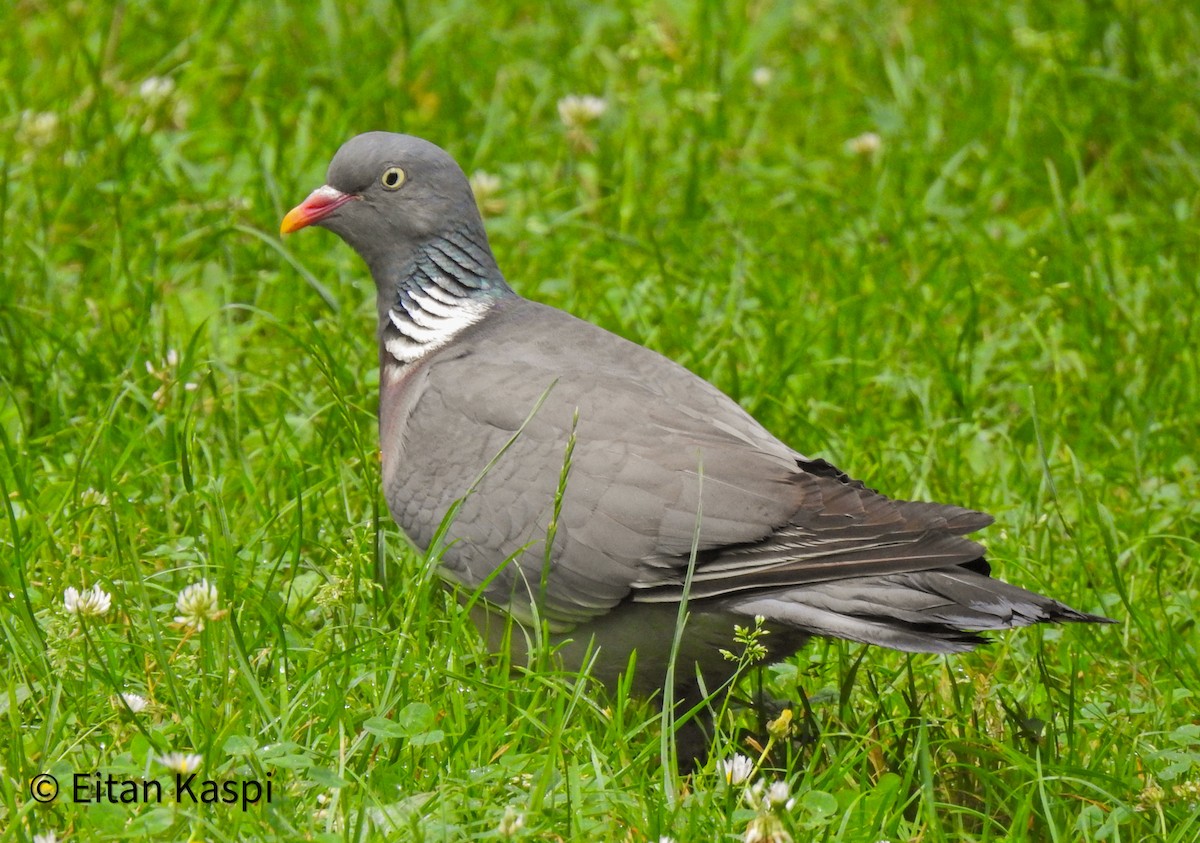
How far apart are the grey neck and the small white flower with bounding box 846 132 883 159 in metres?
2.61

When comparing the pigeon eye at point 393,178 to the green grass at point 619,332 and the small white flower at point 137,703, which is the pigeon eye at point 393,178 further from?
the small white flower at point 137,703

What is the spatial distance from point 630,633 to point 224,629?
2.78ft

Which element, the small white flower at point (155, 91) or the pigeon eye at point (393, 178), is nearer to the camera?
the pigeon eye at point (393, 178)

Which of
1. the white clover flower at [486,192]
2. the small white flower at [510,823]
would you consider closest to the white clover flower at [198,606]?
the small white flower at [510,823]

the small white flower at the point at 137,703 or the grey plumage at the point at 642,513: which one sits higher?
the grey plumage at the point at 642,513

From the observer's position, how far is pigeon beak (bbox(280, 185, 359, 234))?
13.6ft

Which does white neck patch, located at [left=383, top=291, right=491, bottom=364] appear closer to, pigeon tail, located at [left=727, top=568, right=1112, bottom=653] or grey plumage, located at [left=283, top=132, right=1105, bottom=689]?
grey plumage, located at [left=283, top=132, right=1105, bottom=689]

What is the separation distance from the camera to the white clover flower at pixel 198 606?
10.3 feet

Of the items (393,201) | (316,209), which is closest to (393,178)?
(393,201)

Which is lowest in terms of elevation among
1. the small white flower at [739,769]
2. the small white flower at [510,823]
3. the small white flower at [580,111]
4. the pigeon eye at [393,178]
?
the small white flower at [739,769]

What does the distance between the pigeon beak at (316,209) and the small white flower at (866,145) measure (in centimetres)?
277

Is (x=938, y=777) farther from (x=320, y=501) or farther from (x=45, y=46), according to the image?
(x=45, y=46)

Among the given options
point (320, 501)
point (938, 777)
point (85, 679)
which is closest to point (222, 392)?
point (320, 501)

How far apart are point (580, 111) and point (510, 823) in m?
3.96
